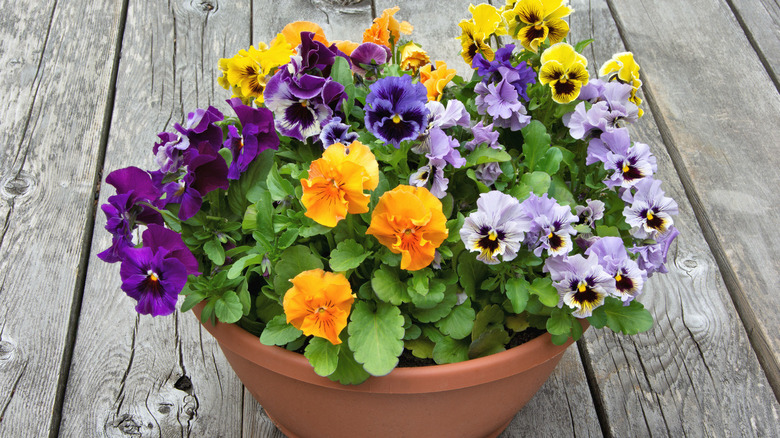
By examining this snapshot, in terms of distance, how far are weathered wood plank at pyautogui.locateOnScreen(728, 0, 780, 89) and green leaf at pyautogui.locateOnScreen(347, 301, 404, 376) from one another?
1532 mm

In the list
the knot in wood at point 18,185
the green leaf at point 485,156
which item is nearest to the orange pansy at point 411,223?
the green leaf at point 485,156

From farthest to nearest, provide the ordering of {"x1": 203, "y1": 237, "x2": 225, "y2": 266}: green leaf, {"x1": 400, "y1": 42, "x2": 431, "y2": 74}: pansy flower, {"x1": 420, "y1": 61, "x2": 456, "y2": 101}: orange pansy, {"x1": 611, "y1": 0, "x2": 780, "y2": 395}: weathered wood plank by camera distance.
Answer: {"x1": 611, "y1": 0, "x2": 780, "y2": 395}: weathered wood plank, {"x1": 400, "y1": 42, "x2": 431, "y2": 74}: pansy flower, {"x1": 420, "y1": 61, "x2": 456, "y2": 101}: orange pansy, {"x1": 203, "y1": 237, "x2": 225, "y2": 266}: green leaf

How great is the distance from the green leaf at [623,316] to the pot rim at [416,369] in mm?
86

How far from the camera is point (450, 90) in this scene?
121 centimetres

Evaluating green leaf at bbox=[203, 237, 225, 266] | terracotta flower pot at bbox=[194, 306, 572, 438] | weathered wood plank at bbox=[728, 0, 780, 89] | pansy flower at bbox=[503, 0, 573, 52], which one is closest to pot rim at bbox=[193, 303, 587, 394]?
terracotta flower pot at bbox=[194, 306, 572, 438]

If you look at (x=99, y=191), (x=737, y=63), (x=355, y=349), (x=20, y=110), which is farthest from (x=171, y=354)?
(x=737, y=63)

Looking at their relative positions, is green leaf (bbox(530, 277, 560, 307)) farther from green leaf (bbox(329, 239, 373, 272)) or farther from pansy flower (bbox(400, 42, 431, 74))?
pansy flower (bbox(400, 42, 431, 74))

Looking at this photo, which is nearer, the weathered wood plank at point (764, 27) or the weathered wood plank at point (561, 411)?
the weathered wood plank at point (561, 411)

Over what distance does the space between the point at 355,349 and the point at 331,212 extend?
0.18 m

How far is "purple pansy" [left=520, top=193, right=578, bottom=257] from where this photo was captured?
0.91m

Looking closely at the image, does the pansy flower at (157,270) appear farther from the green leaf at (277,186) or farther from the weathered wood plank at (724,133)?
the weathered wood plank at (724,133)

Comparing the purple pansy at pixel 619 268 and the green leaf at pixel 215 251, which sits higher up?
the purple pansy at pixel 619 268

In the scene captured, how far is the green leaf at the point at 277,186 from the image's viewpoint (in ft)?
3.26

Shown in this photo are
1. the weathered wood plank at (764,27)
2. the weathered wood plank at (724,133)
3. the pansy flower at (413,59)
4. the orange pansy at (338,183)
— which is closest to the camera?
the orange pansy at (338,183)
